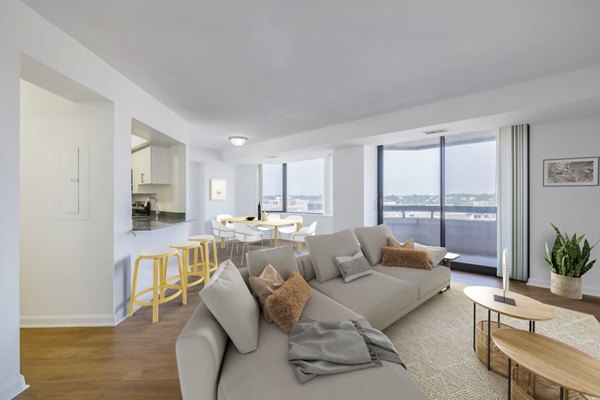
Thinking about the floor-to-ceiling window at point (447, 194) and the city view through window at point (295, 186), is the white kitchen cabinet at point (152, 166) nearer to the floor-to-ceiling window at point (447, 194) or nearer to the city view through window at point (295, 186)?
the city view through window at point (295, 186)

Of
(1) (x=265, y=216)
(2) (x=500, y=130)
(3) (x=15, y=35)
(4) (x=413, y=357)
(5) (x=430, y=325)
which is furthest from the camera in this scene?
(1) (x=265, y=216)

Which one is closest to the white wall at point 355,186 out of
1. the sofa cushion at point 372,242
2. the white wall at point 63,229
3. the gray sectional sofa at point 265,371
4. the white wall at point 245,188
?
the sofa cushion at point 372,242

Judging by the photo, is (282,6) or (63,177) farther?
(63,177)

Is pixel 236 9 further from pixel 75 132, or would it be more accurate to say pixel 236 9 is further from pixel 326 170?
pixel 326 170

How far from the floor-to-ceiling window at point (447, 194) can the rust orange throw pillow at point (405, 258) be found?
1971 millimetres

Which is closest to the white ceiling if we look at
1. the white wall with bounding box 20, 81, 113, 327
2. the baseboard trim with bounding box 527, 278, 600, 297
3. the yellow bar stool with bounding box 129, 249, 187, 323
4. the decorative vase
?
the white wall with bounding box 20, 81, 113, 327

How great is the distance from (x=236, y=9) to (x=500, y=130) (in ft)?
14.2

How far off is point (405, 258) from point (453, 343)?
1137 mm

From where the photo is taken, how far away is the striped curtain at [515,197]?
12.8 ft

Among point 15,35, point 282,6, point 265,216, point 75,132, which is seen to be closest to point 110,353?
point 75,132

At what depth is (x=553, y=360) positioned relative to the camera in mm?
1524

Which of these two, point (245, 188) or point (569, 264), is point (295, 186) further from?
point (569, 264)

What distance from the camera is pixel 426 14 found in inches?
75.3

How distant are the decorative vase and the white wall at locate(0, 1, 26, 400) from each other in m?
5.67
